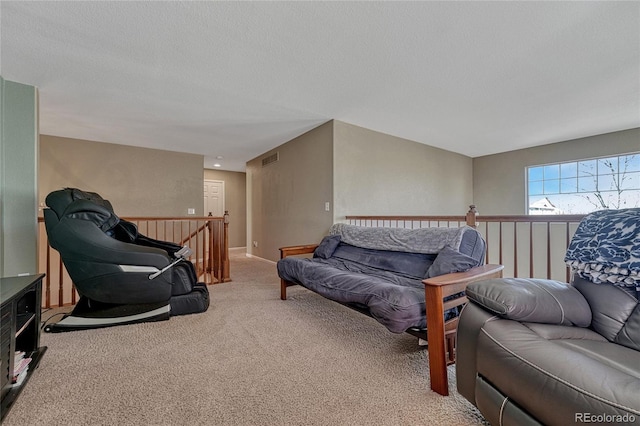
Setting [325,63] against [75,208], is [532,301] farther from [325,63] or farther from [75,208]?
[75,208]

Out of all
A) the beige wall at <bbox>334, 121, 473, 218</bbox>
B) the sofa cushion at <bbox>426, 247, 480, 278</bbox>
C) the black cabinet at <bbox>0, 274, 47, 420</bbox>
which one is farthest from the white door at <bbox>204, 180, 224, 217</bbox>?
the sofa cushion at <bbox>426, 247, 480, 278</bbox>

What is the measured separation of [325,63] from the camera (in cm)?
238

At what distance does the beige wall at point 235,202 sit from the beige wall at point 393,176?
4.70 meters

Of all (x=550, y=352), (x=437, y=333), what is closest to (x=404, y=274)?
(x=437, y=333)

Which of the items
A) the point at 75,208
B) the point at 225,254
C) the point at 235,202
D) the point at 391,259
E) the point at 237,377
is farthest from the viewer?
the point at 235,202

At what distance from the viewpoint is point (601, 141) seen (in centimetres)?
438

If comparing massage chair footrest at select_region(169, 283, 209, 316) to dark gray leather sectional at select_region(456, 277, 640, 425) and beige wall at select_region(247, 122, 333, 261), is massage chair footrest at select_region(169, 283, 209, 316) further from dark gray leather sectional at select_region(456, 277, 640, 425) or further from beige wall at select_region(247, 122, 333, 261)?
dark gray leather sectional at select_region(456, 277, 640, 425)

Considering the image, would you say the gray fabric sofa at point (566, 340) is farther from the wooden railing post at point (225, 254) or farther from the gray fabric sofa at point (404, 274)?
the wooden railing post at point (225, 254)

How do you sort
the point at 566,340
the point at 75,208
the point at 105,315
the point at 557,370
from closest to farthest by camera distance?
the point at 557,370 → the point at 566,340 → the point at 75,208 → the point at 105,315

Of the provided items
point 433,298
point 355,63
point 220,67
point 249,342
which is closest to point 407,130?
point 355,63

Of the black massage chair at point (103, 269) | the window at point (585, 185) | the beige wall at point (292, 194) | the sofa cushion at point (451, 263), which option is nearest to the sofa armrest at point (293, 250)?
the beige wall at point (292, 194)

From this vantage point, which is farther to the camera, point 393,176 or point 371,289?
point 393,176

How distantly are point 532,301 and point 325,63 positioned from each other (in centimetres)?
230

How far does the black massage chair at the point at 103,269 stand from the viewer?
2.13m
